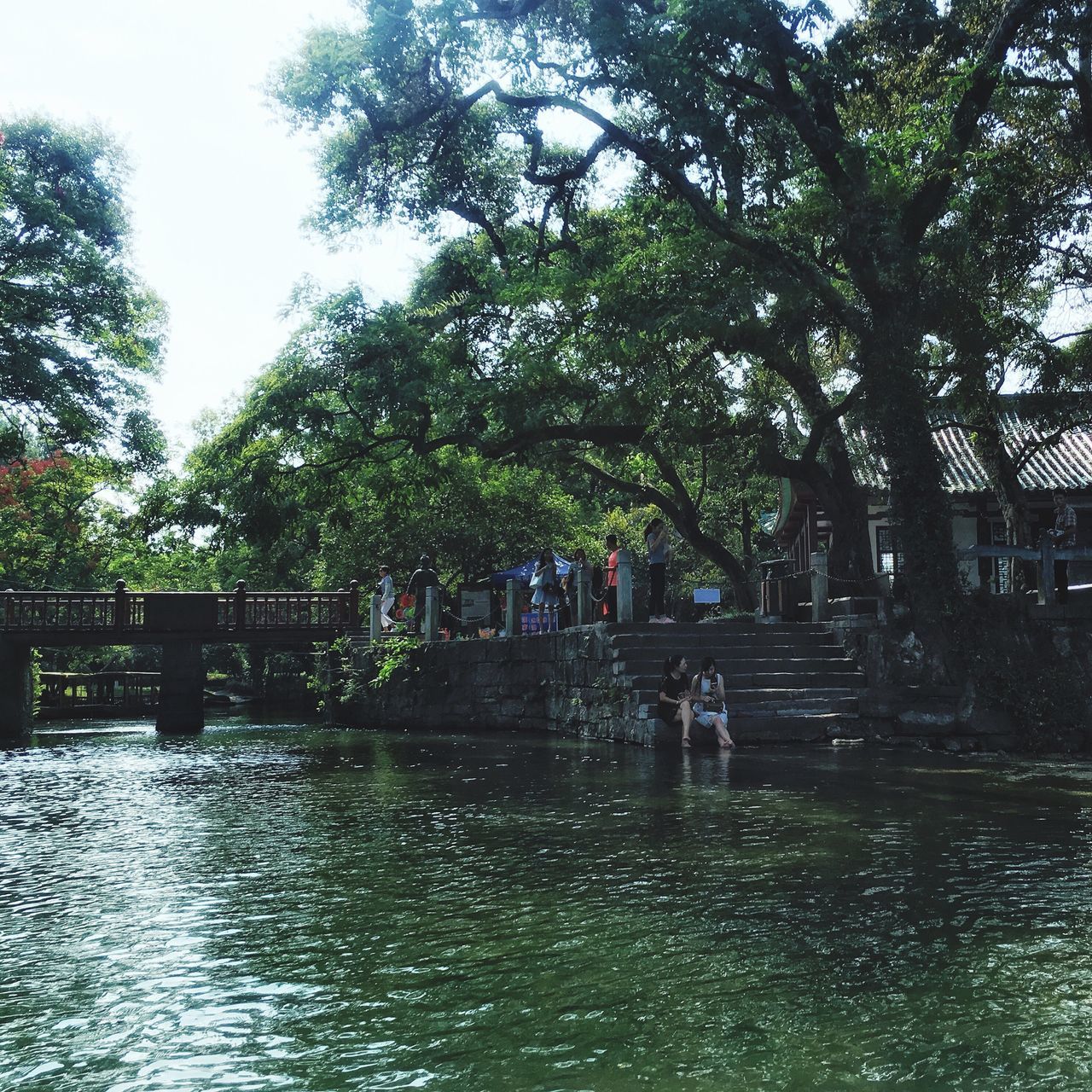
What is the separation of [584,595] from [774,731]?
485 centimetres

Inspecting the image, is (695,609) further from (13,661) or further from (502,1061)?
(502,1061)

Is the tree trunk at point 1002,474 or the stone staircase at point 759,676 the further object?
the tree trunk at point 1002,474

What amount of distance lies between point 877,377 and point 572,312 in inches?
205

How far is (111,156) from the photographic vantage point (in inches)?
984

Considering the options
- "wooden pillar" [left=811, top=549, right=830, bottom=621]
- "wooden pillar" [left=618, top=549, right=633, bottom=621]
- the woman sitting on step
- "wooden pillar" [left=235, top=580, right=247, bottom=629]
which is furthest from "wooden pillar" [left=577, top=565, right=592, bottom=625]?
"wooden pillar" [left=235, top=580, right=247, bottom=629]

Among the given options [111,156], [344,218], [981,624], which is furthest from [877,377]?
[111,156]

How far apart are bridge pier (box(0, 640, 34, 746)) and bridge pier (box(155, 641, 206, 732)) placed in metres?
3.02

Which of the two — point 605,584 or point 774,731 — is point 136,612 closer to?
point 605,584

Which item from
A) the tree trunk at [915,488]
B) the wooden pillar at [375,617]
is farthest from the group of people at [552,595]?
the wooden pillar at [375,617]

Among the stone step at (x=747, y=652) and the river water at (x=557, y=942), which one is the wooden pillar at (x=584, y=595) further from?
the river water at (x=557, y=942)

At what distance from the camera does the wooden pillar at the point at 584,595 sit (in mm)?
18984

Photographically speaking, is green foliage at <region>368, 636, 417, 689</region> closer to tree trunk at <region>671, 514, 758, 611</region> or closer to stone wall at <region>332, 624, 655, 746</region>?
stone wall at <region>332, 624, 655, 746</region>

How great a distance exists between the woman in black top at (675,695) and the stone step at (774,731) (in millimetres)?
178

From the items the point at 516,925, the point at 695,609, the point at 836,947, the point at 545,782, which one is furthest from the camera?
the point at 695,609
